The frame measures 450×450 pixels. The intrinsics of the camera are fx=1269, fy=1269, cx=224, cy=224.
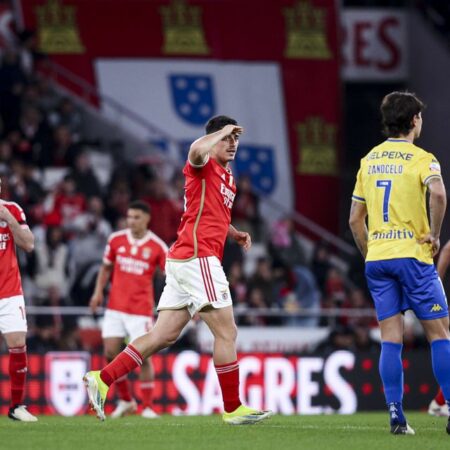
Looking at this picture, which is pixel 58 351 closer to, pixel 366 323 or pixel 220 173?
pixel 366 323

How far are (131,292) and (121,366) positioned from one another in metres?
4.17

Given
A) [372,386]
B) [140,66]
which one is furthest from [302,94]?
[372,386]

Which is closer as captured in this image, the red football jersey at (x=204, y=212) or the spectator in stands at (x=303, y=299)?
the red football jersey at (x=204, y=212)

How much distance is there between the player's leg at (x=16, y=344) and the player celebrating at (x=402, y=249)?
3258 mm

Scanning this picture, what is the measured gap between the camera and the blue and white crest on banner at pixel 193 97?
2264 cm

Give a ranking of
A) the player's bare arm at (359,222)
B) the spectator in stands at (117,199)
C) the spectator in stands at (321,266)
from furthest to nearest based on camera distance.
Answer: the spectator in stands at (321,266) < the spectator in stands at (117,199) < the player's bare arm at (359,222)

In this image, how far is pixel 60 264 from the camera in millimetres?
17438

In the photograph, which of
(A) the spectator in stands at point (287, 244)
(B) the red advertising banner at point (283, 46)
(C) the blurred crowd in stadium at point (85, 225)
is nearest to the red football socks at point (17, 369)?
(C) the blurred crowd in stadium at point (85, 225)

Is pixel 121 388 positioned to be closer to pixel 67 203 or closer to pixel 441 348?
pixel 441 348

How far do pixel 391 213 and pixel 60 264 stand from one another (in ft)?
32.1

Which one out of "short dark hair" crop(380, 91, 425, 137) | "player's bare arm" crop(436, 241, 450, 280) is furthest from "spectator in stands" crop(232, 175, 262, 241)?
"short dark hair" crop(380, 91, 425, 137)

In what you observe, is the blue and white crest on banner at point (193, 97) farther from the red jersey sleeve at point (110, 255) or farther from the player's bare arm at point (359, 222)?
the player's bare arm at point (359, 222)

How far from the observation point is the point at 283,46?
23.2 metres

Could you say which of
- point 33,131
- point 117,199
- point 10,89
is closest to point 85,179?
point 117,199
